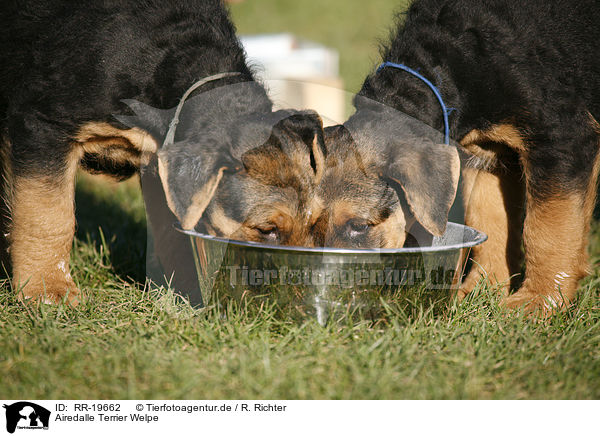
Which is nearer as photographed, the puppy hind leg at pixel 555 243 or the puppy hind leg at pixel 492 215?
the puppy hind leg at pixel 555 243

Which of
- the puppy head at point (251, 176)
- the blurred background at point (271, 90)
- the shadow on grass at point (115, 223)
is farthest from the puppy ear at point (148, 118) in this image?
the shadow on grass at point (115, 223)

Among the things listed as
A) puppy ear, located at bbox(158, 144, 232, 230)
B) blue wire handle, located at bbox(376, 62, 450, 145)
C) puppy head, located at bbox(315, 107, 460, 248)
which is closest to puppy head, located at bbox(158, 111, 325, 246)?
puppy ear, located at bbox(158, 144, 232, 230)

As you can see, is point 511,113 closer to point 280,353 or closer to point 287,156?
point 287,156

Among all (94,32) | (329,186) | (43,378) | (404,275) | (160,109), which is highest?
(94,32)

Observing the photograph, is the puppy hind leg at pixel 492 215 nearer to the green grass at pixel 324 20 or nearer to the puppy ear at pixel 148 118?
the puppy ear at pixel 148 118

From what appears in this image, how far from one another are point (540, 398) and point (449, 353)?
50cm

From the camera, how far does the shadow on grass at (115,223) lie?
489 cm

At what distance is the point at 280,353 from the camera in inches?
124

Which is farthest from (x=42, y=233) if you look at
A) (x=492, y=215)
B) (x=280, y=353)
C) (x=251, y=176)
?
(x=492, y=215)

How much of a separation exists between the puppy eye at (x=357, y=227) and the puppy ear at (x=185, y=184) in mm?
810

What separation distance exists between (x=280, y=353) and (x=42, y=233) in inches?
66.2
